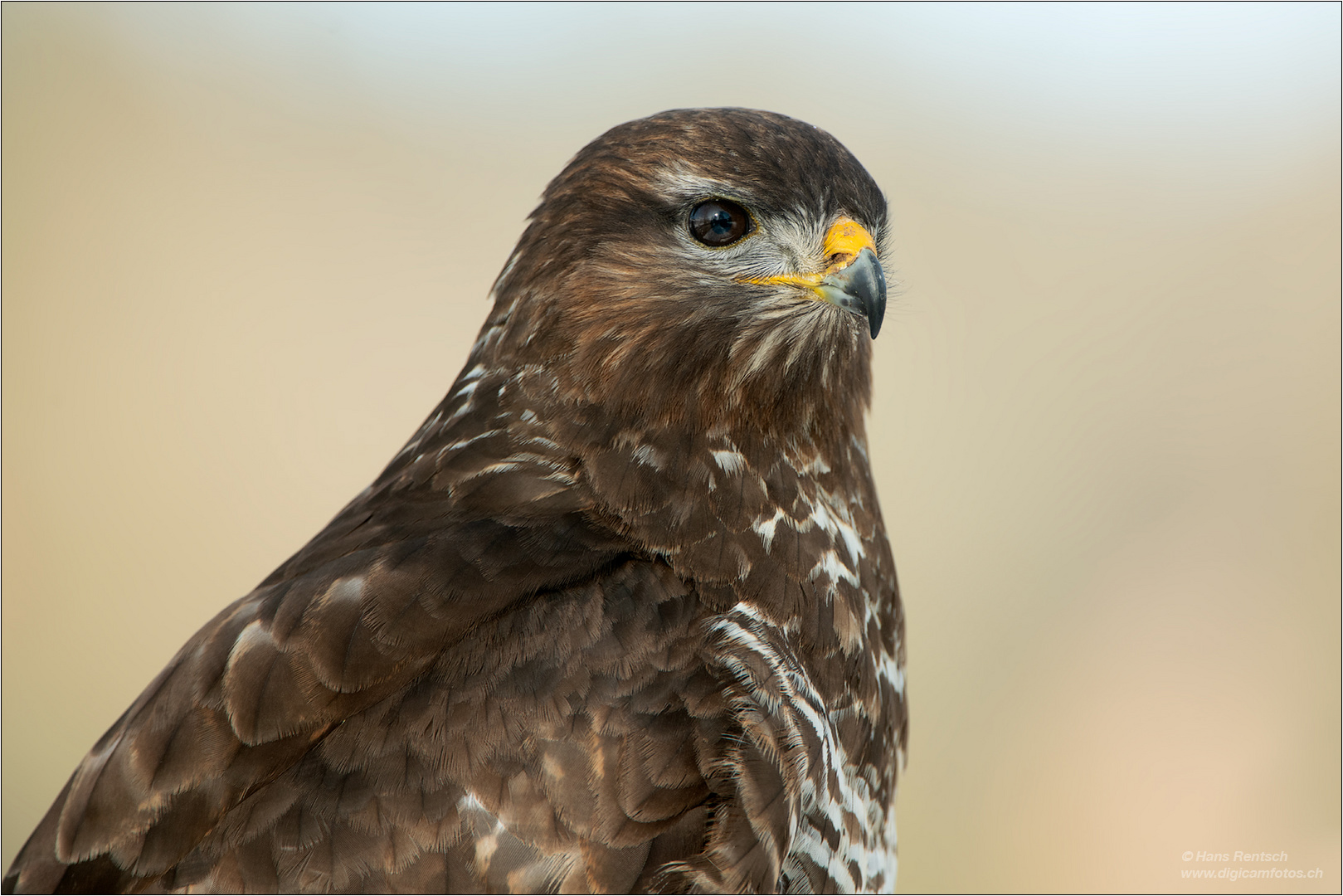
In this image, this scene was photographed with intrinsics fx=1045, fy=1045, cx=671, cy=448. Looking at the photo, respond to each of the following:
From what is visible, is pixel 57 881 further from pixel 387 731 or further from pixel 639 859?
pixel 639 859

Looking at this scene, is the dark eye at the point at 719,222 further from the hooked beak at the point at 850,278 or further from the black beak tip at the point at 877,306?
the black beak tip at the point at 877,306

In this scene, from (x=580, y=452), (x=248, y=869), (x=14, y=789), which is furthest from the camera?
(x=14, y=789)

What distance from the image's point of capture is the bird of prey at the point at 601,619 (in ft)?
6.77

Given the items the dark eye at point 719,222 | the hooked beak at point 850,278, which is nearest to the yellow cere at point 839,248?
the hooked beak at point 850,278

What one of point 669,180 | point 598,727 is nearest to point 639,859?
point 598,727

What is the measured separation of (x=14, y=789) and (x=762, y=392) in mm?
5517

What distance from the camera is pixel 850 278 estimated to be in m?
2.57

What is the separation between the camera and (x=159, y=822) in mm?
2105

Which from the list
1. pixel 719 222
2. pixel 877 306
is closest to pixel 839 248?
pixel 877 306

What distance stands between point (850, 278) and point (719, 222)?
36 centimetres

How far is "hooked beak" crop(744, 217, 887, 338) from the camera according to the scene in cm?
254

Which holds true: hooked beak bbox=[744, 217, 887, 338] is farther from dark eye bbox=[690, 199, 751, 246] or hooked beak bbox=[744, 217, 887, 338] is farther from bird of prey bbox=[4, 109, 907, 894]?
dark eye bbox=[690, 199, 751, 246]

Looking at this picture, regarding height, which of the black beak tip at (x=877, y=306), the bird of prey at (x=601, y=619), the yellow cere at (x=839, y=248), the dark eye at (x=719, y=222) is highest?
the dark eye at (x=719, y=222)

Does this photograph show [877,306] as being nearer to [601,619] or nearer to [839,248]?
[839,248]
